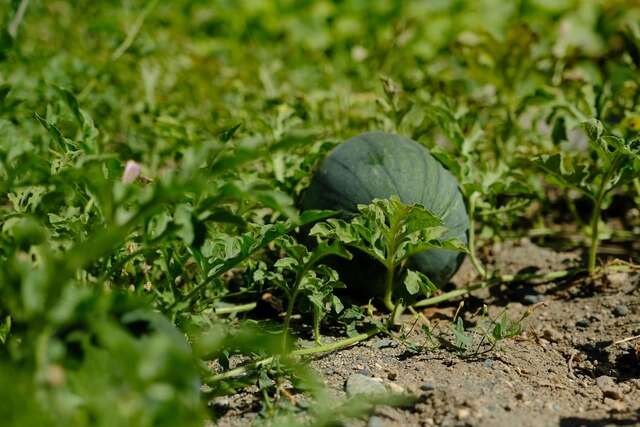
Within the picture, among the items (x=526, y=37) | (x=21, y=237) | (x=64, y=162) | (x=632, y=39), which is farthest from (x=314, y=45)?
(x=21, y=237)

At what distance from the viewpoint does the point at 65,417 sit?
46.9 inches

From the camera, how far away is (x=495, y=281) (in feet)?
8.21

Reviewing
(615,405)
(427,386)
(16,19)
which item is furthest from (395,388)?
(16,19)

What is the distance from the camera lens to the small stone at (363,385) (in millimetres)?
1829

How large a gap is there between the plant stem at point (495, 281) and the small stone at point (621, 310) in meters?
0.22

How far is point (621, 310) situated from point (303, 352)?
1.08 meters

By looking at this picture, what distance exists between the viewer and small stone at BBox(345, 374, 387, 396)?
1829mm

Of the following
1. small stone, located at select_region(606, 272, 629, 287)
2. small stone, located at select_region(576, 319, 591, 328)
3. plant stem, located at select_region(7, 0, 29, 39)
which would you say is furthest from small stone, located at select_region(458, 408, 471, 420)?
plant stem, located at select_region(7, 0, 29, 39)

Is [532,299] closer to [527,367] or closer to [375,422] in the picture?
[527,367]

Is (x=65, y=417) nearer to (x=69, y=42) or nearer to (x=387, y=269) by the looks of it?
(x=387, y=269)

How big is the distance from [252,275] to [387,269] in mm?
→ 397

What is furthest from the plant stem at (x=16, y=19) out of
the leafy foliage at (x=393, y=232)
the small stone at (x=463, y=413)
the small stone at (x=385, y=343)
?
the small stone at (x=463, y=413)

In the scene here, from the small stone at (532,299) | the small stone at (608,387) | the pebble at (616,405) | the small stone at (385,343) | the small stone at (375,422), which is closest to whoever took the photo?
the small stone at (375,422)

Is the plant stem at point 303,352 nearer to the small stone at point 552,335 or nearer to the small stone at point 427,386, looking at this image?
the small stone at point 427,386
